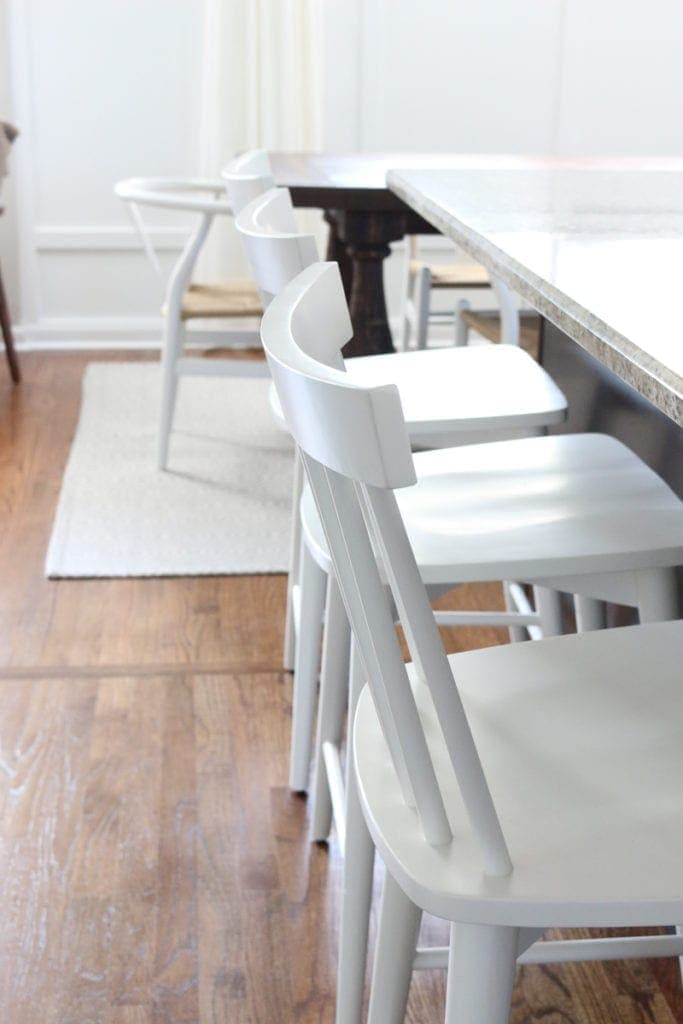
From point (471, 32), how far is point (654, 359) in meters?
4.20

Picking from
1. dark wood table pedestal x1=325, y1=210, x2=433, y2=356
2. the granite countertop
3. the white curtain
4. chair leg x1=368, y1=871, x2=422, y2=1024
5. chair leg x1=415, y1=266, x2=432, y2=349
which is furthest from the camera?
the white curtain

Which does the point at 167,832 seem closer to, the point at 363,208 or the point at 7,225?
the point at 363,208

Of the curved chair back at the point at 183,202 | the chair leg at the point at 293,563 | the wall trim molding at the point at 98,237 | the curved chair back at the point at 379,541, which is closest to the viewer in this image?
the curved chair back at the point at 379,541

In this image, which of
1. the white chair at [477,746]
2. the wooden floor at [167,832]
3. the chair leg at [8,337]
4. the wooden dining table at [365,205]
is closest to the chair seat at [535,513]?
the white chair at [477,746]

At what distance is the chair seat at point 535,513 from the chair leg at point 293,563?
625 millimetres

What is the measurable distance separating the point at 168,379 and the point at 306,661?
1735mm

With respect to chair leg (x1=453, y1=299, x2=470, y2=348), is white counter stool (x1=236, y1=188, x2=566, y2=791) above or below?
above

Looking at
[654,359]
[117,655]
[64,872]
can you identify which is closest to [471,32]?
[117,655]

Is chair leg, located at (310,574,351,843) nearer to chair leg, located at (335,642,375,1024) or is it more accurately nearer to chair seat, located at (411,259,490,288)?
chair leg, located at (335,642,375,1024)

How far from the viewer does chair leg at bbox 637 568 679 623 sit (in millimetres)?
1222

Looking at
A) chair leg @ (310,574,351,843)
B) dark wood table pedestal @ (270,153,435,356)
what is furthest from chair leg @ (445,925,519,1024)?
dark wood table pedestal @ (270,153,435,356)

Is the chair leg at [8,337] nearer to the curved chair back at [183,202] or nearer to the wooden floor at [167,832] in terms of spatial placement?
the curved chair back at [183,202]

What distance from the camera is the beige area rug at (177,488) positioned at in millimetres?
2881

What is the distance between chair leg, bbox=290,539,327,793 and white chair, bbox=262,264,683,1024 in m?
0.59
